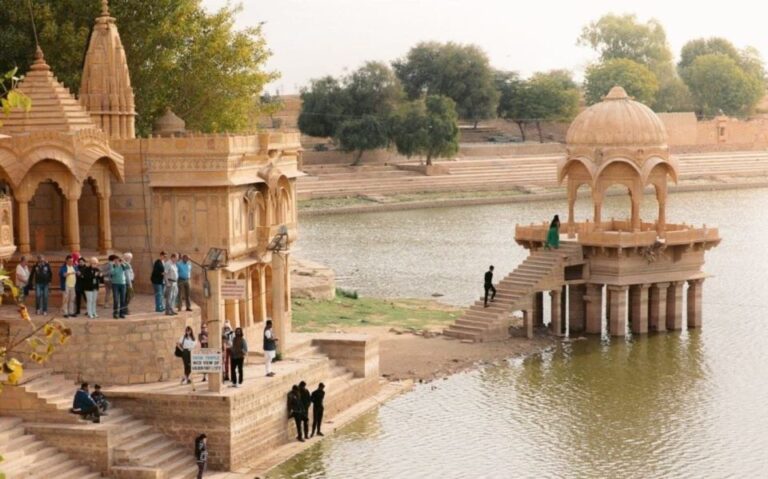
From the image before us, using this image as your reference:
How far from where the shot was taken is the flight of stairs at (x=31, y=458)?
18.7 meters

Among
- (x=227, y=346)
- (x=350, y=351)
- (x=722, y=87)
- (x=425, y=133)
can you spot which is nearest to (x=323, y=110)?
(x=425, y=133)

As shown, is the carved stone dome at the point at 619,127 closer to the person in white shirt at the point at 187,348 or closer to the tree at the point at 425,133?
the person in white shirt at the point at 187,348

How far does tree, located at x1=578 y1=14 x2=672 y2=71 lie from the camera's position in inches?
4929

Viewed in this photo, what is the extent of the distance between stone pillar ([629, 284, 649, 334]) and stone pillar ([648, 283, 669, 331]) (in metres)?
0.25

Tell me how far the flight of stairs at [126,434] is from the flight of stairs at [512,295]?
11234 mm

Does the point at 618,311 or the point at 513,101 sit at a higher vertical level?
the point at 513,101

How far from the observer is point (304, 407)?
73.0ft

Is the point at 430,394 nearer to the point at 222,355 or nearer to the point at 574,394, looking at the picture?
the point at 574,394

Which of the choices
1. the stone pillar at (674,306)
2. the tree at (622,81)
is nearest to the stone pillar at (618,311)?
the stone pillar at (674,306)

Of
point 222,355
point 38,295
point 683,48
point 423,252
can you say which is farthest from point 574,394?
point 683,48

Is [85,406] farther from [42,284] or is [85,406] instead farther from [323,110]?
[323,110]

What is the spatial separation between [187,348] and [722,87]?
310 ft

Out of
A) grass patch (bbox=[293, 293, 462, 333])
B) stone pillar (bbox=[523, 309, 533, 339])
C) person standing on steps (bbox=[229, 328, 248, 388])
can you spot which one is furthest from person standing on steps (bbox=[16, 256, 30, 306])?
stone pillar (bbox=[523, 309, 533, 339])

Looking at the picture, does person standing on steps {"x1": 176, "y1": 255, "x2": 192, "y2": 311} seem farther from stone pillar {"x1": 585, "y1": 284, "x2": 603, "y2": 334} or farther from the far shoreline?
the far shoreline
